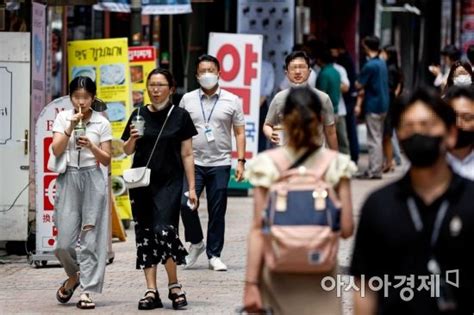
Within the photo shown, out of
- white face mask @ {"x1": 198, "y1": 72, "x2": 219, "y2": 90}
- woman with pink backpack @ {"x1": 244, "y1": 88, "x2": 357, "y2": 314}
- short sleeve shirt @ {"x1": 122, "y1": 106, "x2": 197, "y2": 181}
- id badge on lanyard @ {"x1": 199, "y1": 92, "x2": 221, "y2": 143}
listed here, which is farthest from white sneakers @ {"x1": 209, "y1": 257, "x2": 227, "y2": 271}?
woman with pink backpack @ {"x1": 244, "y1": 88, "x2": 357, "y2": 314}

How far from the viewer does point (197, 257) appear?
13.2m

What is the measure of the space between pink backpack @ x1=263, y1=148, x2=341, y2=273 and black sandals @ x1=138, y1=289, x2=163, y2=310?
171 inches

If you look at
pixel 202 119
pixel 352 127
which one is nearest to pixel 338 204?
pixel 202 119

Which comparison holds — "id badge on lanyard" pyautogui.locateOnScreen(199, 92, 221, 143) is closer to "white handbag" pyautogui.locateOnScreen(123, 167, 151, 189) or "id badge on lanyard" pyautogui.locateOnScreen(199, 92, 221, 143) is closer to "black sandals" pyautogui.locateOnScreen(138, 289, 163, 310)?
"white handbag" pyautogui.locateOnScreen(123, 167, 151, 189)

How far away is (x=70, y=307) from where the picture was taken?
10992mm

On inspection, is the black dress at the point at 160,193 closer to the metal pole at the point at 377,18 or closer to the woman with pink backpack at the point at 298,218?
the woman with pink backpack at the point at 298,218

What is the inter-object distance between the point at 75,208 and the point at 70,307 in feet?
2.48

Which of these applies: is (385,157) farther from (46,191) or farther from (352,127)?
(46,191)

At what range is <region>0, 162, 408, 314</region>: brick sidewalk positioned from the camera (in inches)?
429

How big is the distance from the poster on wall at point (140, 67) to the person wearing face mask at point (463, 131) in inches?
335

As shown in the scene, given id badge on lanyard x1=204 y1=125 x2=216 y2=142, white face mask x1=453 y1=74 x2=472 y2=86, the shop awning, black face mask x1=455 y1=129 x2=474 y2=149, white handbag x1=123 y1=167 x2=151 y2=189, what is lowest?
white handbag x1=123 y1=167 x2=151 y2=189

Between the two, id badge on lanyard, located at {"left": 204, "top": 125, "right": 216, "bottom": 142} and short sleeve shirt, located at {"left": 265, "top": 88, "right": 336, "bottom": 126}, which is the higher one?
short sleeve shirt, located at {"left": 265, "top": 88, "right": 336, "bottom": 126}

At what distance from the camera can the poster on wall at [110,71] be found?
15141mm

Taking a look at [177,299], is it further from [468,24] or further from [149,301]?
[468,24]
